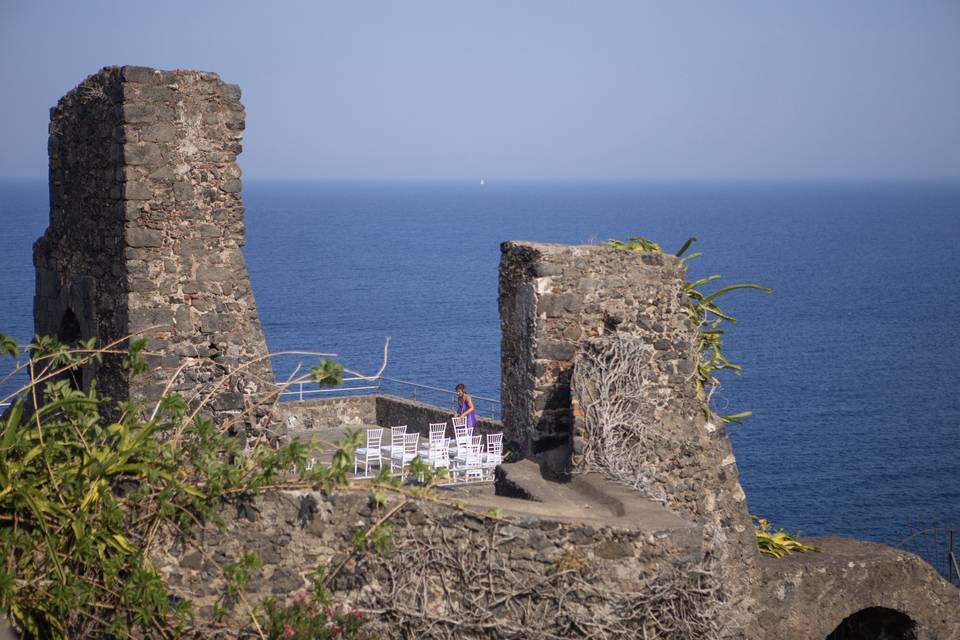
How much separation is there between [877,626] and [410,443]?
30.3ft

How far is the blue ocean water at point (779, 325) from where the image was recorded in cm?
3791

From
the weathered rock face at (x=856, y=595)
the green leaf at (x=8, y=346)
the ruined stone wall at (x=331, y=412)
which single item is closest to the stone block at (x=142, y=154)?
the green leaf at (x=8, y=346)

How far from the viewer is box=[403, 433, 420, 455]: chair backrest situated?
19408mm

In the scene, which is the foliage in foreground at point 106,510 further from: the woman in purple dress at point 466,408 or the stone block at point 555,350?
the woman in purple dress at point 466,408

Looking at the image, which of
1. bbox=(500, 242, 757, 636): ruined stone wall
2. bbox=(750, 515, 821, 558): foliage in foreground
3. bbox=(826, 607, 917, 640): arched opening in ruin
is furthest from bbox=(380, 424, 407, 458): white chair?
bbox=(500, 242, 757, 636): ruined stone wall

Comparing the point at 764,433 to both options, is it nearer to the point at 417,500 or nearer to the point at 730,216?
the point at 417,500

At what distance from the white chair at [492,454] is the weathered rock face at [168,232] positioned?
7.12 m

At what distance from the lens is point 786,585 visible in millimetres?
11031

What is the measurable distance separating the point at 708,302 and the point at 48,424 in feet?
21.2

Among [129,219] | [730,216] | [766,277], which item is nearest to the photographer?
[129,219]

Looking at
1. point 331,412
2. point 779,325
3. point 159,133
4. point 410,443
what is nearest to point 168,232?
point 159,133

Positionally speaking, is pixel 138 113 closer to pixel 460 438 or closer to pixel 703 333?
pixel 703 333

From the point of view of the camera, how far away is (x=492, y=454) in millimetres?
19297

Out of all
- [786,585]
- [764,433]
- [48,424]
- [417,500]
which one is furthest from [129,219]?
[764,433]
